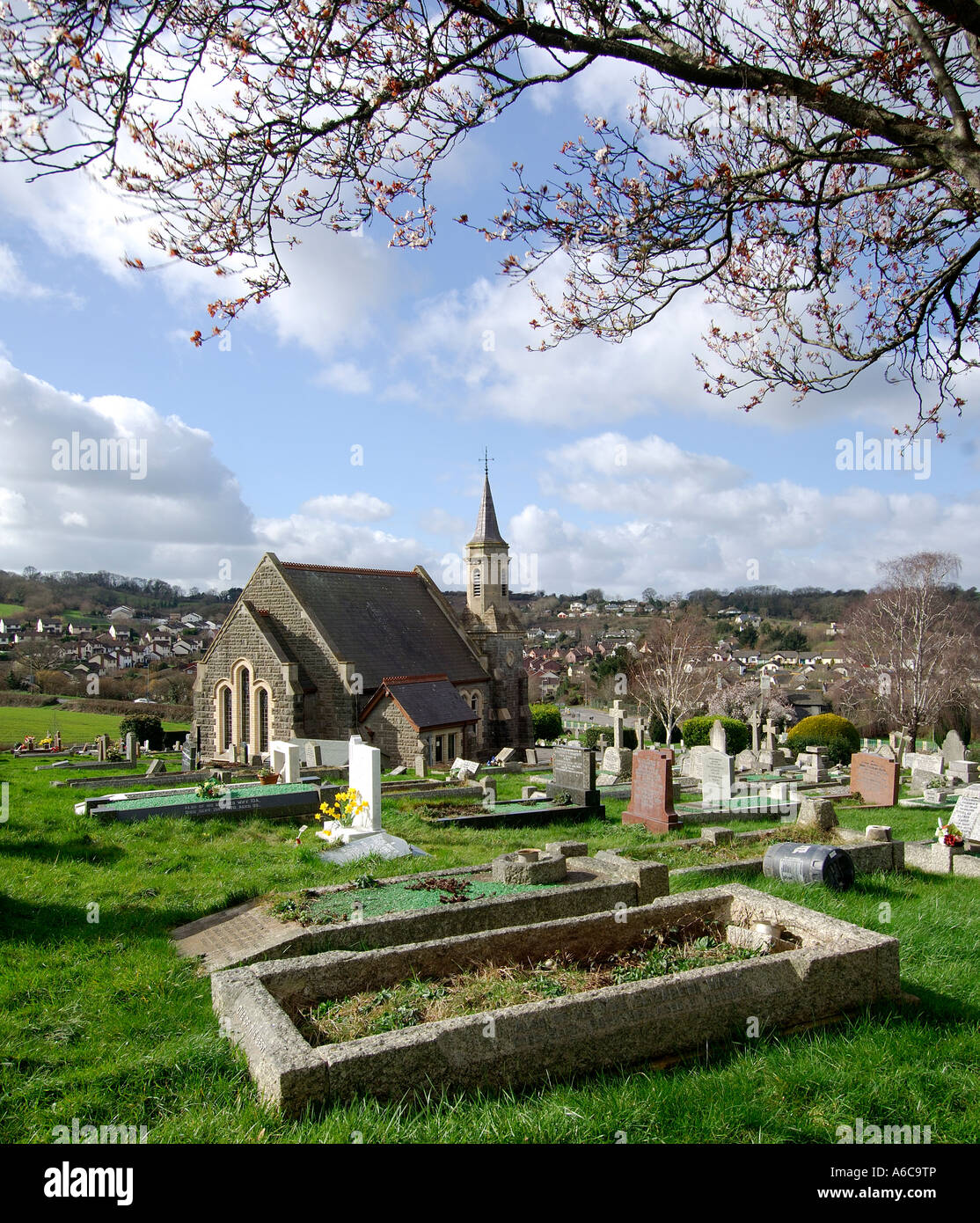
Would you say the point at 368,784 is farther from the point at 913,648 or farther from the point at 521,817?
→ the point at 913,648

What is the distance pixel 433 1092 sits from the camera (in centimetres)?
397

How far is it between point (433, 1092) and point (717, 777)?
45.7ft

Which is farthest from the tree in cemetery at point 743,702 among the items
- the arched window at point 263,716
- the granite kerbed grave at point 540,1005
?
the granite kerbed grave at point 540,1005

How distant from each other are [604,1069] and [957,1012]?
101 inches

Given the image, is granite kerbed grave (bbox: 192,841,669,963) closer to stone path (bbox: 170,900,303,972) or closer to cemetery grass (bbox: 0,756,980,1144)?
stone path (bbox: 170,900,303,972)

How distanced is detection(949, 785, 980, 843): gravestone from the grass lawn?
2379 centimetres

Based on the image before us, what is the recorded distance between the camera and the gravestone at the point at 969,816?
1099 cm

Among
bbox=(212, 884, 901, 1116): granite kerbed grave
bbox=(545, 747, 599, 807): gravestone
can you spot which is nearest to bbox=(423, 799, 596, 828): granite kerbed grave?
bbox=(545, 747, 599, 807): gravestone

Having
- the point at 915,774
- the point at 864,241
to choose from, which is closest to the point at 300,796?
the point at 864,241

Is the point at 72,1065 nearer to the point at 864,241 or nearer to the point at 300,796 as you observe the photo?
the point at 864,241

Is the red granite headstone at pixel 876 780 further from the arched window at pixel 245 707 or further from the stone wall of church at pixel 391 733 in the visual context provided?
the arched window at pixel 245 707

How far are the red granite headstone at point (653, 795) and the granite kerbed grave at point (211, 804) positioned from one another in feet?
19.0

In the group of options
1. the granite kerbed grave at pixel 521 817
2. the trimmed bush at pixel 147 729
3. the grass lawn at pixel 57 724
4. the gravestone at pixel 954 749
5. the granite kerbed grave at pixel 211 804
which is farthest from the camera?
the grass lawn at pixel 57 724

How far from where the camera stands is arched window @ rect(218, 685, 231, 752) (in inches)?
1028
